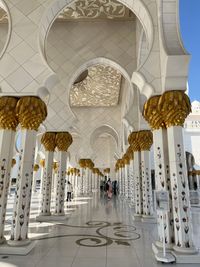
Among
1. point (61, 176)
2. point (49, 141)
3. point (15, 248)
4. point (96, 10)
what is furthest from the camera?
point (96, 10)

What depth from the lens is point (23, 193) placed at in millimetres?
2855

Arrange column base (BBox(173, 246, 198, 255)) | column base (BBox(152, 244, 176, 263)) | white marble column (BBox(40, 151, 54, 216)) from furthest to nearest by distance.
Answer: white marble column (BBox(40, 151, 54, 216))
column base (BBox(173, 246, 198, 255))
column base (BBox(152, 244, 176, 263))

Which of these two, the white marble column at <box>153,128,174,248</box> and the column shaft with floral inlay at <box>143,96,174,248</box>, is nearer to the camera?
the white marble column at <box>153,128,174,248</box>

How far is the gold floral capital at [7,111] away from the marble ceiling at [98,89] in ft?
17.5

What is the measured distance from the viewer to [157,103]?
2912 mm

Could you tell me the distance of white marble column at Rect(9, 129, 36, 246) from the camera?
2736 millimetres

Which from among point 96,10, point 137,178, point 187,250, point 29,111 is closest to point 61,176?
point 137,178

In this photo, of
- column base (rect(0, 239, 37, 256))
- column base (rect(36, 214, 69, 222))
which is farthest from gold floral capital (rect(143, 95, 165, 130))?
column base (rect(36, 214, 69, 222))

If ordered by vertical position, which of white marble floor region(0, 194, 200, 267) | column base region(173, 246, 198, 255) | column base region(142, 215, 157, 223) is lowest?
white marble floor region(0, 194, 200, 267)

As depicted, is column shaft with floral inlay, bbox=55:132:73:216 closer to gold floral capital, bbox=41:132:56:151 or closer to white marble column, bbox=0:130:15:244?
gold floral capital, bbox=41:132:56:151

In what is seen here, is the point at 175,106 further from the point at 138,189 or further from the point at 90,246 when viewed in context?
the point at 138,189

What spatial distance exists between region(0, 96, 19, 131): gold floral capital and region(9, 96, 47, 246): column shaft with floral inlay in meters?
0.09

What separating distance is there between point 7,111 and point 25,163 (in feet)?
2.64

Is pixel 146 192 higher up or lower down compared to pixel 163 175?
lower down
